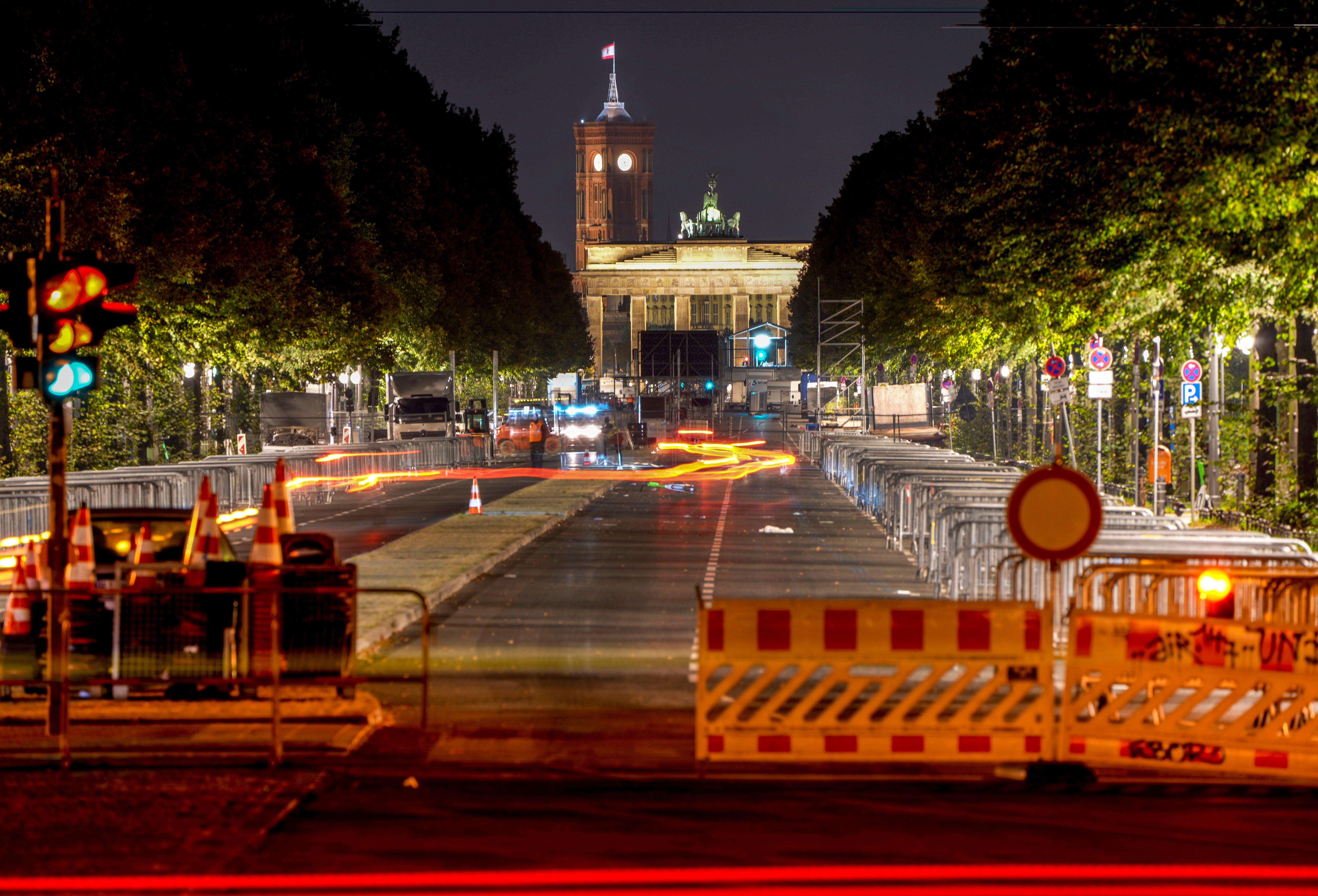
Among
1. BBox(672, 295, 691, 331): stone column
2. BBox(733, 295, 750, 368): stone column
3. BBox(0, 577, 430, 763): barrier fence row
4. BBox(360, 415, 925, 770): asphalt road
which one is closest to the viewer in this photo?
BBox(360, 415, 925, 770): asphalt road

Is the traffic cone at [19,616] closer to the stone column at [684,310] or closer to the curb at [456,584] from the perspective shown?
the curb at [456,584]

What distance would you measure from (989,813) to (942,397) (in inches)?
3074

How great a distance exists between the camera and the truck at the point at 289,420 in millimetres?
58188

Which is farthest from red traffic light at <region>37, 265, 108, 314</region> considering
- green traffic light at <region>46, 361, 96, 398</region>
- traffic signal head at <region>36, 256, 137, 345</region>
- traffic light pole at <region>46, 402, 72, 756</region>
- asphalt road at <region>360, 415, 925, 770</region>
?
asphalt road at <region>360, 415, 925, 770</region>

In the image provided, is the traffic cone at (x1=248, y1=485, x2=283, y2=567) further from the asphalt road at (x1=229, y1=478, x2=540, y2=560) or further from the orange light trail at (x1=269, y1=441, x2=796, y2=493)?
the orange light trail at (x1=269, y1=441, x2=796, y2=493)

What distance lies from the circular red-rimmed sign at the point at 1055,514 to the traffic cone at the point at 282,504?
5.47 meters

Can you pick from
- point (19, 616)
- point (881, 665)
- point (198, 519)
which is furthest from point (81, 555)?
point (881, 665)

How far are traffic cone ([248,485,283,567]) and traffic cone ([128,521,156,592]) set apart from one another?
713 mm

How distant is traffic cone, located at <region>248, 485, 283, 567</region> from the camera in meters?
10.7

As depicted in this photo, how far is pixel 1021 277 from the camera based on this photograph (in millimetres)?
24422

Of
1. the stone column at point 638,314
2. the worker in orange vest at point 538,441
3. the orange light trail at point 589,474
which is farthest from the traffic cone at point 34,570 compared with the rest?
the stone column at point 638,314

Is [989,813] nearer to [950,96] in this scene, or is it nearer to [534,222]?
[950,96]

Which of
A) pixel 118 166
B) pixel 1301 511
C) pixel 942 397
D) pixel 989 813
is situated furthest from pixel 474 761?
A: pixel 942 397

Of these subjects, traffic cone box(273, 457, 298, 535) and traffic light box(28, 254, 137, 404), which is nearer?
traffic light box(28, 254, 137, 404)
